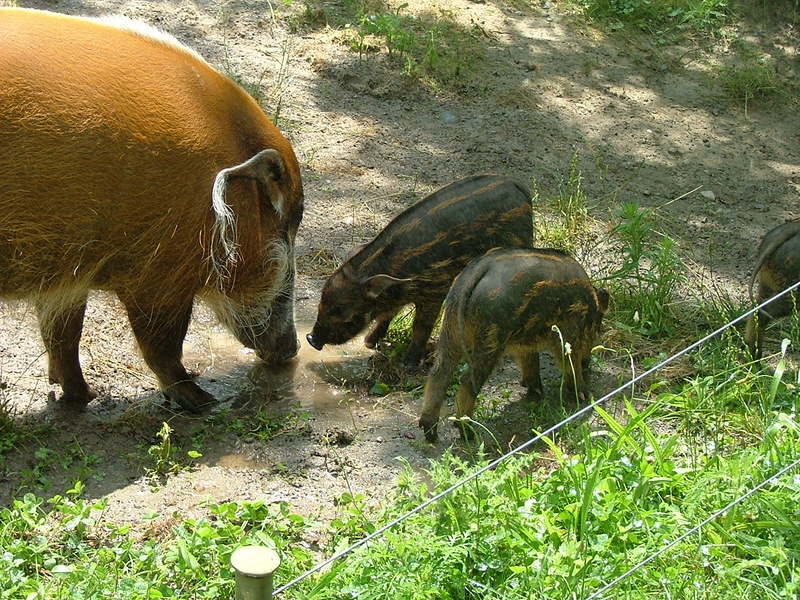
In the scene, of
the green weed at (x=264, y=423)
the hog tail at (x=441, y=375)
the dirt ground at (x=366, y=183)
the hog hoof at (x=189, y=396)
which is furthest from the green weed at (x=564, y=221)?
the hog hoof at (x=189, y=396)

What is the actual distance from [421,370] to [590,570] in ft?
6.57

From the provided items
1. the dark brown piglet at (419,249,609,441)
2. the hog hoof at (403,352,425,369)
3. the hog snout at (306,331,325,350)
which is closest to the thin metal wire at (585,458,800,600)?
the dark brown piglet at (419,249,609,441)

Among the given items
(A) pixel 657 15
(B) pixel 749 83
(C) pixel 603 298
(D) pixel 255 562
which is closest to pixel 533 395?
(C) pixel 603 298

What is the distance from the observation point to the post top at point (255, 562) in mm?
2275

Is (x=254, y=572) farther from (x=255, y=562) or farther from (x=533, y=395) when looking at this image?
(x=533, y=395)

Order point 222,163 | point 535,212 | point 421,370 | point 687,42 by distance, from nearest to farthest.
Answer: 1. point 222,163
2. point 421,370
3. point 535,212
4. point 687,42

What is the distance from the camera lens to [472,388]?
425 centimetres

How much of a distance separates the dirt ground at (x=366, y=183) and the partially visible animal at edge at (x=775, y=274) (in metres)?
0.73

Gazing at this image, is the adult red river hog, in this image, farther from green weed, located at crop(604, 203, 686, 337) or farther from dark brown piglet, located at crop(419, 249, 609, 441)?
green weed, located at crop(604, 203, 686, 337)

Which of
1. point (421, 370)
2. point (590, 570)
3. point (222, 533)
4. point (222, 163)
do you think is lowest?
point (421, 370)

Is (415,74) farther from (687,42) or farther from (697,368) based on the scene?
(697,368)

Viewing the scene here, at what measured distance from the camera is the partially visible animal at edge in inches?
188

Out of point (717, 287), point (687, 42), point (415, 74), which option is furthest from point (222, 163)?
point (687, 42)

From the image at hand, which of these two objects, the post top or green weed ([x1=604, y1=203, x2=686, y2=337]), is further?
green weed ([x1=604, y1=203, x2=686, y2=337])
